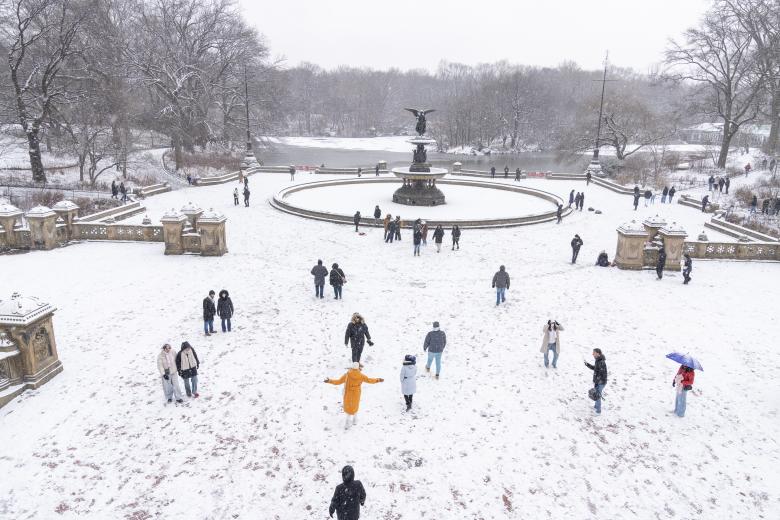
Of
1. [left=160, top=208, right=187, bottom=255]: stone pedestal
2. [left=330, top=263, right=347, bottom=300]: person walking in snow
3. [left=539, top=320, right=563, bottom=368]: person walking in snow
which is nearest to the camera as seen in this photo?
[left=539, top=320, right=563, bottom=368]: person walking in snow

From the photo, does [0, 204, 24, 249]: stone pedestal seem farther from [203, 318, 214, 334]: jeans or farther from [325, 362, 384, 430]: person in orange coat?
[325, 362, 384, 430]: person in orange coat


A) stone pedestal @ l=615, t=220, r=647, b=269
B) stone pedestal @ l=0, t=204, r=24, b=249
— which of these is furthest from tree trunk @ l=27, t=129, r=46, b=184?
stone pedestal @ l=615, t=220, r=647, b=269

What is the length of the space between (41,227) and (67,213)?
1373mm

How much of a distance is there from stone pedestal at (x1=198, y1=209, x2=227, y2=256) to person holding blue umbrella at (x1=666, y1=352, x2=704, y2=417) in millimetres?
14709

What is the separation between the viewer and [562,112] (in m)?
112

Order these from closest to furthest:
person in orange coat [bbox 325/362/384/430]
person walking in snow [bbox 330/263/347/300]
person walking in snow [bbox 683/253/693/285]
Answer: person in orange coat [bbox 325/362/384/430]
person walking in snow [bbox 330/263/347/300]
person walking in snow [bbox 683/253/693/285]

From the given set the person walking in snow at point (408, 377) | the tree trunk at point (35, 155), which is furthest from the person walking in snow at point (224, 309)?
the tree trunk at point (35, 155)

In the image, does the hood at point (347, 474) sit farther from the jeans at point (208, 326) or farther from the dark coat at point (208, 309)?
the jeans at point (208, 326)

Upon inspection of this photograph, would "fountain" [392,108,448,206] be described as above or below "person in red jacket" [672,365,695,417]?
above

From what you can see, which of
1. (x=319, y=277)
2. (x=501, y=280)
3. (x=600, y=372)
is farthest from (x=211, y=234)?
(x=600, y=372)

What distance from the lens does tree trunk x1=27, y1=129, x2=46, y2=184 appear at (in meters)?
27.9

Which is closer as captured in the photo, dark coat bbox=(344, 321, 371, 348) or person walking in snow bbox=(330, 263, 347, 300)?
dark coat bbox=(344, 321, 371, 348)

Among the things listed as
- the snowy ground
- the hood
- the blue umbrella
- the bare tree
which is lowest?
the snowy ground

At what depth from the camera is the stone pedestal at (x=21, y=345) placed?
866 cm
